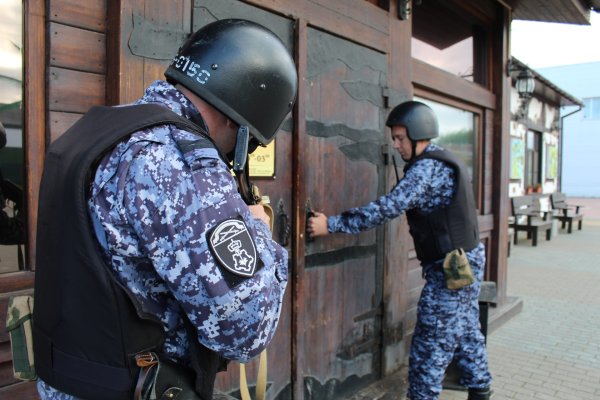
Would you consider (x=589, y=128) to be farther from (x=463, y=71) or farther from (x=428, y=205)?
(x=428, y=205)

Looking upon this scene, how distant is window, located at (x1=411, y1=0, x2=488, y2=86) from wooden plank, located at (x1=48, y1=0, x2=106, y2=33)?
8.98 ft

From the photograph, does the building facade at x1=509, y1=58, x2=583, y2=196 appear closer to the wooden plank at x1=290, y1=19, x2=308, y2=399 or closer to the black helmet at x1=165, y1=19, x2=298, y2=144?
the wooden plank at x1=290, y1=19, x2=308, y2=399

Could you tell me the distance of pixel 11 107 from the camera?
187cm

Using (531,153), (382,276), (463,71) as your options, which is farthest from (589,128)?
(382,276)

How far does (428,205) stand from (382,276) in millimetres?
776

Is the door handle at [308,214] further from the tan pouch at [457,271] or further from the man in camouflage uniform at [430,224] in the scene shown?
the tan pouch at [457,271]

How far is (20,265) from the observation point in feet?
6.31

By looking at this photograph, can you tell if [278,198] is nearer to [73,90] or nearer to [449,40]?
[73,90]

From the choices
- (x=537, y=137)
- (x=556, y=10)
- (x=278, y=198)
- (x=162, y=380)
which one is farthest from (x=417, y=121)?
(x=537, y=137)

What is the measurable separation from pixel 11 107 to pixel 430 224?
2415 mm

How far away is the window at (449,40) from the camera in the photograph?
173 inches

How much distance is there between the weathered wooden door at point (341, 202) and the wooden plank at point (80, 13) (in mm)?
1223

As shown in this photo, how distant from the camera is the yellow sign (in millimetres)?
2653

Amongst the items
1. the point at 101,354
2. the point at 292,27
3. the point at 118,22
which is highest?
the point at 292,27
